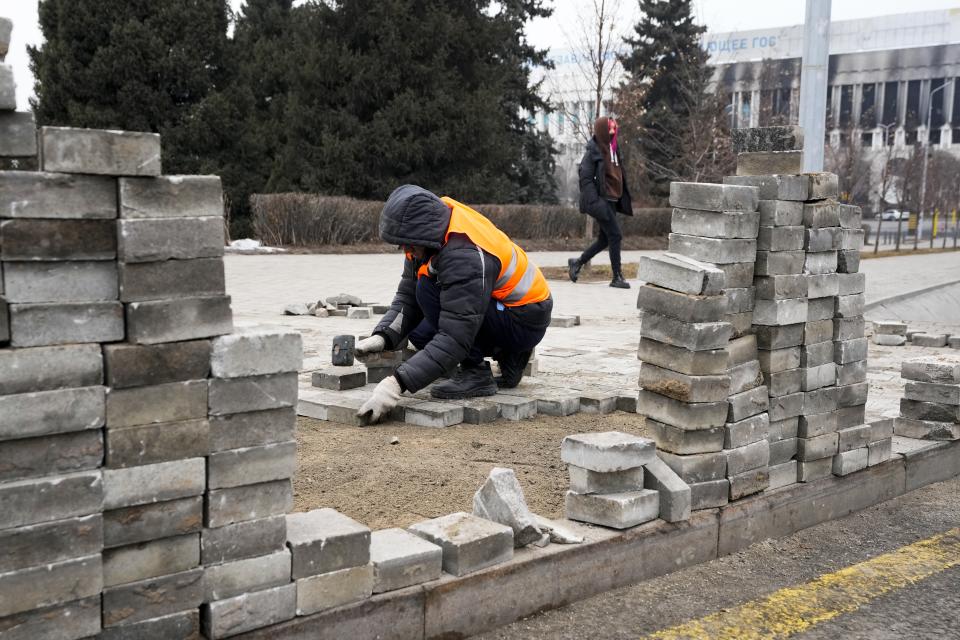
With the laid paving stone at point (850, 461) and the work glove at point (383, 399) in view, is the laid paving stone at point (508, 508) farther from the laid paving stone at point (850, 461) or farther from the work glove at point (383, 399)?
the laid paving stone at point (850, 461)

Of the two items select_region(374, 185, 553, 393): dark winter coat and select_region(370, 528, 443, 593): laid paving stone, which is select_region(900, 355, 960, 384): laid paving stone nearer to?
select_region(374, 185, 553, 393): dark winter coat

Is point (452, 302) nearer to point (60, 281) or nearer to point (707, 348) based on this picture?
point (707, 348)

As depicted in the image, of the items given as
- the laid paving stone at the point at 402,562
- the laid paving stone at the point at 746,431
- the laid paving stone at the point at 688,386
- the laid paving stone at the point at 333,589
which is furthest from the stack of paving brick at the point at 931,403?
the laid paving stone at the point at 333,589

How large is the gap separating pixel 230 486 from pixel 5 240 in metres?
0.91

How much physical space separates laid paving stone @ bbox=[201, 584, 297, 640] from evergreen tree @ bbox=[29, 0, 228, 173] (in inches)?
860

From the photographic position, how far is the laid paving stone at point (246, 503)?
8.93 feet

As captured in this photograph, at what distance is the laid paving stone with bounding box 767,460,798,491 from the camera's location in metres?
4.34

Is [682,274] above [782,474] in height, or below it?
above

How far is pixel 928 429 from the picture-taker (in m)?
5.46

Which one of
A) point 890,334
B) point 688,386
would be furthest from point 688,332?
point 890,334

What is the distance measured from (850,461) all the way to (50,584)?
12.1ft

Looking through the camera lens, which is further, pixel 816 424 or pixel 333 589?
pixel 816 424

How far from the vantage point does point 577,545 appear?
346cm

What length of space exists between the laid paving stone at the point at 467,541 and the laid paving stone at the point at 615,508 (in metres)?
0.52
